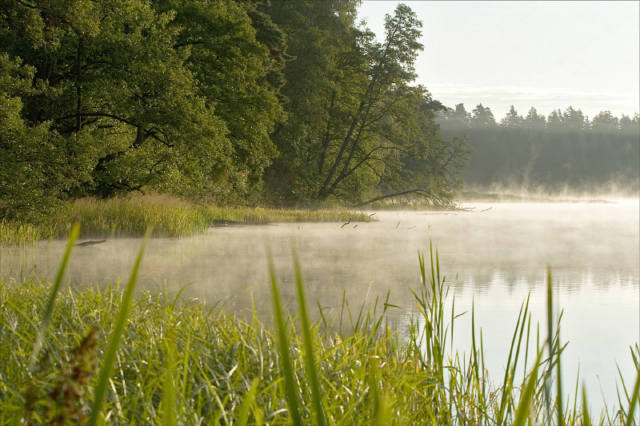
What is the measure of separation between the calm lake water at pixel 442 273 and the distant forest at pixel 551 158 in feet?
223

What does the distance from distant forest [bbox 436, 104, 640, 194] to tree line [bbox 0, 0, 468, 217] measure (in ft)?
174

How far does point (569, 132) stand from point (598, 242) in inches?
3190

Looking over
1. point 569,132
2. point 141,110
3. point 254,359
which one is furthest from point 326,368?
point 569,132

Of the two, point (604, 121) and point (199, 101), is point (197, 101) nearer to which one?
point (199, 101)

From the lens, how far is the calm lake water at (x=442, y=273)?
16.0ft

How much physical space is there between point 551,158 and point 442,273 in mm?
80838

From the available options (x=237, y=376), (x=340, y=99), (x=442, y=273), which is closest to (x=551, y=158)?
(x=340, y=99)

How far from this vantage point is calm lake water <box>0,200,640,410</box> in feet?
16.0

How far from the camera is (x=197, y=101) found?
1459 centimetres

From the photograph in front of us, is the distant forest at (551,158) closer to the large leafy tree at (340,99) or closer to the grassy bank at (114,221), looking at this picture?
the large leafy tree at (340,99)

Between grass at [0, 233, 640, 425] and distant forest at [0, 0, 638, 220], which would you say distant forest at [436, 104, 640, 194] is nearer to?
distant forest at [0, 0, 638, 220]

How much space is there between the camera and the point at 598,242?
13.7 metres

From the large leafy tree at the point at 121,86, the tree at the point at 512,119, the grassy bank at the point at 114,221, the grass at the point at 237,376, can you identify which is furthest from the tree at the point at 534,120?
the grass at the point at 237,376

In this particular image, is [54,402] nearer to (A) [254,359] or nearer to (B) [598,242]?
(A) [254,359]
